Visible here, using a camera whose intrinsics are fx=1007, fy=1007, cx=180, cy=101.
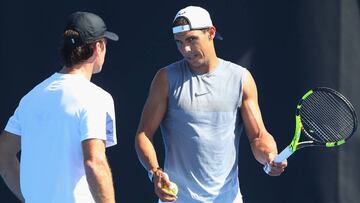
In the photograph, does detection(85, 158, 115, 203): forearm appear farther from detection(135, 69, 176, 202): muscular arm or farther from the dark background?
the dark background

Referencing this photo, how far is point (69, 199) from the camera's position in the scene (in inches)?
138

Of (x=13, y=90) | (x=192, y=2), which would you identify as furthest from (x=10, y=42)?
(x=192, y=2)

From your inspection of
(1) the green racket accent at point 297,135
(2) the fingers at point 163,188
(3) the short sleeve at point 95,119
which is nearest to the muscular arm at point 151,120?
(2) the fingers at point 163,188

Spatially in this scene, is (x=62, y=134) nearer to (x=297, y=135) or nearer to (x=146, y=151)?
(x=146, y=151)

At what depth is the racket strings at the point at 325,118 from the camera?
4.44 meters

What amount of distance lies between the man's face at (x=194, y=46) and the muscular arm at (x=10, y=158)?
93 cm

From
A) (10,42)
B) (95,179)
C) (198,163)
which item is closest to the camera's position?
(95,179)

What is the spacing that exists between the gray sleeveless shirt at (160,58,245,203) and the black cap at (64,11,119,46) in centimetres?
73

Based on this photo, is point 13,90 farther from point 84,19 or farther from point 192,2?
point 84,19

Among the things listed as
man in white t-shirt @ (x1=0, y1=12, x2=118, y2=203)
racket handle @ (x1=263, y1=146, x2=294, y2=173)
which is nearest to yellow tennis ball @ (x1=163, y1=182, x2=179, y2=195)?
racket handle @ (x1=263, y1=146, x2=294, y2=173)

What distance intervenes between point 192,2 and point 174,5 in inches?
3.8

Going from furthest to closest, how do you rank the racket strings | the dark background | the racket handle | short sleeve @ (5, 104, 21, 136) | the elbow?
1. the dark background
2. the racket strings
3. the racket handle
4. short sleeve @ (5, 104, 21, 136)
5. the elbow

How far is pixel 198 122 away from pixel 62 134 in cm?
101

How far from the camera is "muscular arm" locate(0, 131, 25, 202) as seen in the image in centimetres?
379
